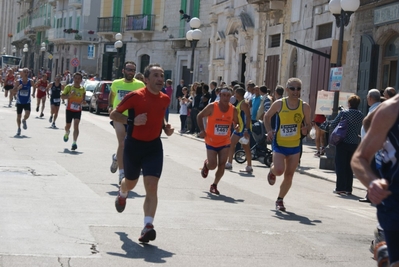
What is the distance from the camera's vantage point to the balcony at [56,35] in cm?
7244

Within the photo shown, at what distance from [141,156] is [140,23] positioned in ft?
146

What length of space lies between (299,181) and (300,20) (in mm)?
14041

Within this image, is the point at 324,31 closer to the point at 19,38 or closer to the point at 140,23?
the point at 140,23

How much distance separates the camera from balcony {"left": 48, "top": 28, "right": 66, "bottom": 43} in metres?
72.4

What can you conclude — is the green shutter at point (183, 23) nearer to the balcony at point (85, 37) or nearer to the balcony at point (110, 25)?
the balcony at point (110, 25)

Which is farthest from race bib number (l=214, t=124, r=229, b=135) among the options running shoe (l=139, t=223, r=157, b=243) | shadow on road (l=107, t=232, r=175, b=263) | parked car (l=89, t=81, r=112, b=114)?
parked car (l=89, t=81, r=112, b=114)

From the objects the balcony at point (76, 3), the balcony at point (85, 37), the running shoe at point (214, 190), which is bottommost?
the running shoe at point (214, 190)

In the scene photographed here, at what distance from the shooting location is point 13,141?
750 inches

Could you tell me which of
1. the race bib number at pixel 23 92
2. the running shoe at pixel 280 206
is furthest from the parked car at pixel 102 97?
the running shoe at pixel 280 206

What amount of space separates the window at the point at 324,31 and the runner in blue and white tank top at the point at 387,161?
2236cm

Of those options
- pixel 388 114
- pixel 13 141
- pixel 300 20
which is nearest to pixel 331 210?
pixel 388 114

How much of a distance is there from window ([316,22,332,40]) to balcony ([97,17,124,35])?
1163 inches

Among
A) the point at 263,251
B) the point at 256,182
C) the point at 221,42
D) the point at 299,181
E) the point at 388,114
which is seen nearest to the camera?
the point at 388,114

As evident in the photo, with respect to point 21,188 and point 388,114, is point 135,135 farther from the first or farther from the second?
point 388,114
